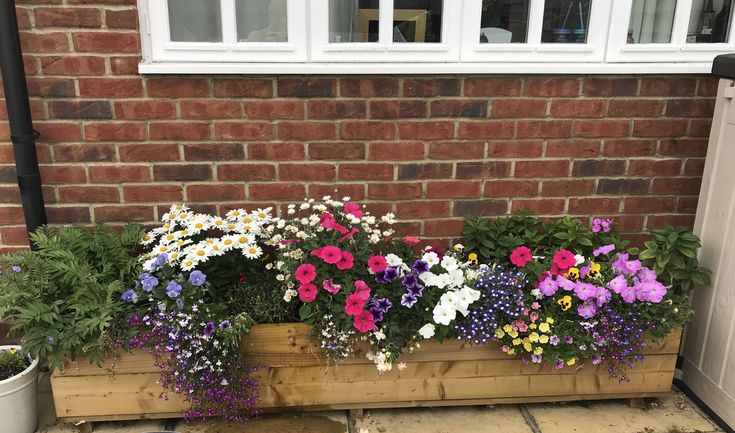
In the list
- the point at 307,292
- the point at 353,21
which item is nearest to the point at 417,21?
the point at 353,21

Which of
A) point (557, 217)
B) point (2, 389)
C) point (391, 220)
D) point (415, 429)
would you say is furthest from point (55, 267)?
point (557, 217)

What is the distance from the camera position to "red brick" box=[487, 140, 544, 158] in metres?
2.94

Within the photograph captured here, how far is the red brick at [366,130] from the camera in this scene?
2836 millimetres

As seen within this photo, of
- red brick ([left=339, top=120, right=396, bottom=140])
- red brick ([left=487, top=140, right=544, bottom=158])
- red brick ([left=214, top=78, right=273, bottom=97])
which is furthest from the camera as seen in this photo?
red brick ([left=487, top=140, right=544, bottom=158])

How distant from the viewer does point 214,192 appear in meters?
2.88

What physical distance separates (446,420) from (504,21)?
1862mm

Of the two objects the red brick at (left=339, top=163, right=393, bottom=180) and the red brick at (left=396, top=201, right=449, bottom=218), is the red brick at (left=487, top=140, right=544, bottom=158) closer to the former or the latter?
the red brick at (left=396, top=201, right=449, bottom=218)

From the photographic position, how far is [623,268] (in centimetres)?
270

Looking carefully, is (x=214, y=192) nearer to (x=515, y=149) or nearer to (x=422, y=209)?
(x=422, y=209)

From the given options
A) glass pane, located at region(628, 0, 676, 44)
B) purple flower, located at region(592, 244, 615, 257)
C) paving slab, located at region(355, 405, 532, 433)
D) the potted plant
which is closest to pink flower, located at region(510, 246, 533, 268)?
purple flower, located at region(592, 244, 615, 257)

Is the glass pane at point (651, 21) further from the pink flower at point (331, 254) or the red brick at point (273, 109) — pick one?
the pink flower at point (331, 254)

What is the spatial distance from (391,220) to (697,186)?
5.31 feet

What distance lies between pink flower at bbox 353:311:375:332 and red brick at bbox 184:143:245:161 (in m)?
0.98

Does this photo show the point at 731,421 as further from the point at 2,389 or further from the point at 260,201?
the point at 2,389
